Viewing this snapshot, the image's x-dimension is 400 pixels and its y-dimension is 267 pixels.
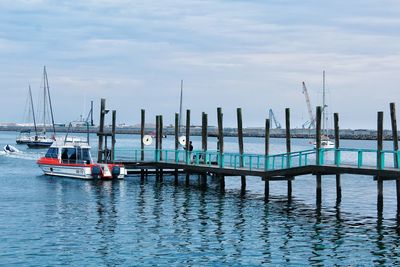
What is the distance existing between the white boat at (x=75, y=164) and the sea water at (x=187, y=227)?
2.29 m

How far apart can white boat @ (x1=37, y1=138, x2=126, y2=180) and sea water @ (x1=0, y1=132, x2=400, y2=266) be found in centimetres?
229

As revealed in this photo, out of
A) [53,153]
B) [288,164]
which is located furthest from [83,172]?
[288,164]

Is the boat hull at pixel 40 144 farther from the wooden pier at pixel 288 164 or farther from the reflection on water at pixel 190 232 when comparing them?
the reflection on water at pixel 190 232

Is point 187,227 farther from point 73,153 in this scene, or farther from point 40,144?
point 40,144

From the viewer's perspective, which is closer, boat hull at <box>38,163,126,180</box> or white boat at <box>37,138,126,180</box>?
boat hull at <box>38,163,126,180</box>

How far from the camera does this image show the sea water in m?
29.0

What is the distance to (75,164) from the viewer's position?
59906mm

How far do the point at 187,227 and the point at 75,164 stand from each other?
25.9 metres

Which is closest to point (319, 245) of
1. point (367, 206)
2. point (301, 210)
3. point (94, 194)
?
point (301, 210)

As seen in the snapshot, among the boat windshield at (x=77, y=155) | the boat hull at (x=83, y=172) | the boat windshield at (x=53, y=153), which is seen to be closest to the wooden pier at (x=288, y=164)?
the boat windshield at (x=77, y=155)

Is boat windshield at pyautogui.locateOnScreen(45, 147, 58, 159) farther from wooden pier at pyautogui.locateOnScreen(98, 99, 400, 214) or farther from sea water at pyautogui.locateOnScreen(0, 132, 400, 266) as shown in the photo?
sea water at pyautogui.locateOnScreen(0, 132, 400, 266)

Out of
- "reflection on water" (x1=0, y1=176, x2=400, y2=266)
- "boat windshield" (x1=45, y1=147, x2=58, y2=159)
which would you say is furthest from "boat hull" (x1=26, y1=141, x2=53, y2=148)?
"reflection on water" (x1=0, y1=176, x2=400, y2=266)

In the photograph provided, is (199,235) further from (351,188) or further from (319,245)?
(351,188)

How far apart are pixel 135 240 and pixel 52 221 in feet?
22.1
